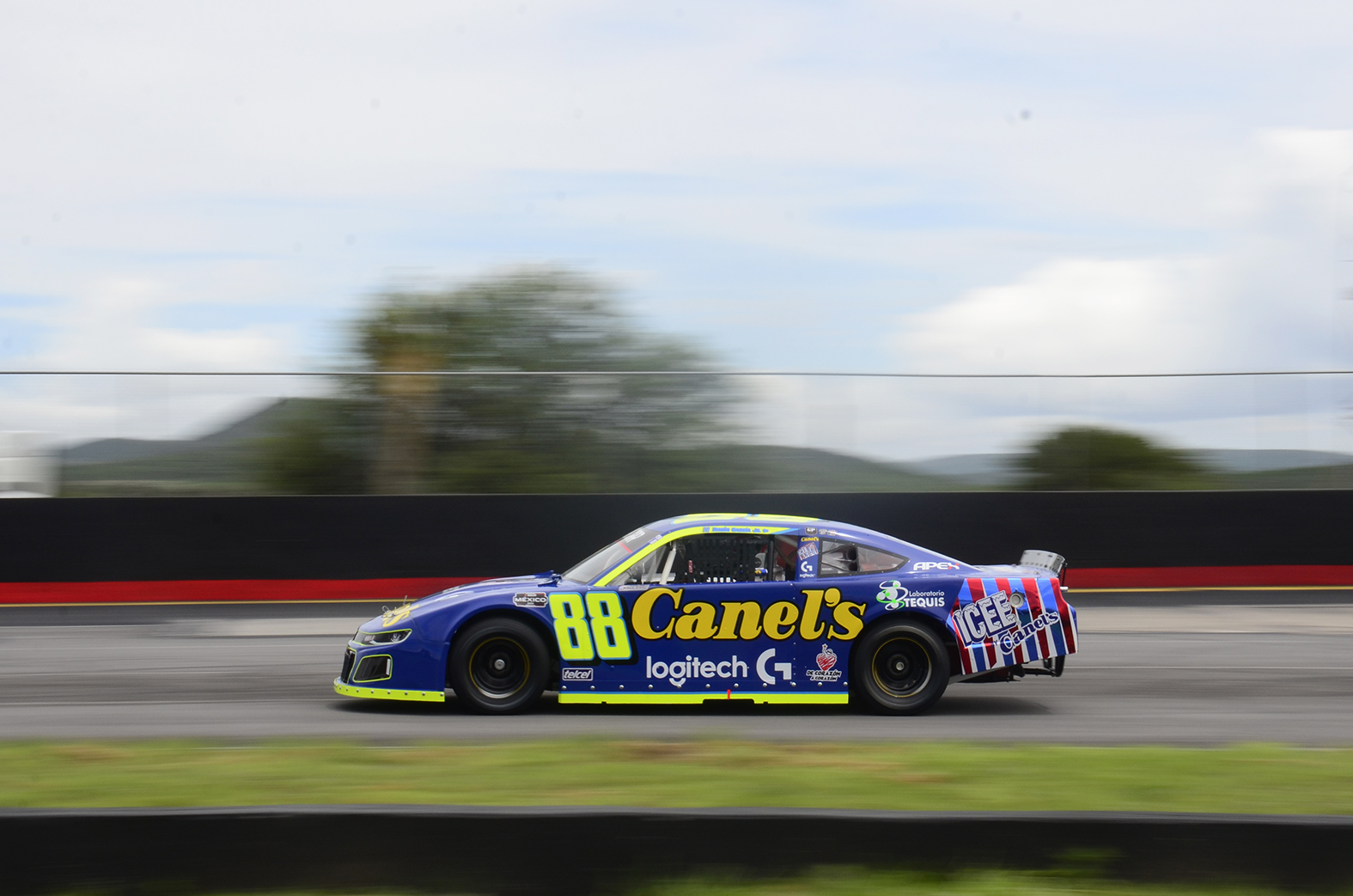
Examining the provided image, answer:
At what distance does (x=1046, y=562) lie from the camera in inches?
357

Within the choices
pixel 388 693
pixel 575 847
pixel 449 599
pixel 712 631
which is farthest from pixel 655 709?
pixel 575 847

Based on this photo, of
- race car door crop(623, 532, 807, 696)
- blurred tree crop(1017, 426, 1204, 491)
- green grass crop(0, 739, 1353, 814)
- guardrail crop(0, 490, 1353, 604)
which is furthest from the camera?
blurred tree crop(1017, 426, 1204, 491)

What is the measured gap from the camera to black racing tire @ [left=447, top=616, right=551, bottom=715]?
827 centimetres

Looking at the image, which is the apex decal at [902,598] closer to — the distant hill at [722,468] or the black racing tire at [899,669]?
the black racing tire at [899,669]

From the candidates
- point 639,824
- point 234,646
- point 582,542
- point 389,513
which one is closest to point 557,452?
point 582,542

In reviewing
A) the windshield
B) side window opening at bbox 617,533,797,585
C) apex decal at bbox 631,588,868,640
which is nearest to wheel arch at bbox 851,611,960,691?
apex decal at bbox 631,588,868,640

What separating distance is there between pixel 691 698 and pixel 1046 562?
112 inches

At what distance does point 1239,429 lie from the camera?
17.6m

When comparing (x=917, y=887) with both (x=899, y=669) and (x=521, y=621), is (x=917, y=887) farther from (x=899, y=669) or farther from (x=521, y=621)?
(x=521, y=621)

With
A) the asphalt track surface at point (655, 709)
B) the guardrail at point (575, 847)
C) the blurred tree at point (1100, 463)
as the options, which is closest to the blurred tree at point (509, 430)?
the asphalt track surface at point (655, 709)

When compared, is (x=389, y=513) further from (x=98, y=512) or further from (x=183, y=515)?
(x=98, y=512)

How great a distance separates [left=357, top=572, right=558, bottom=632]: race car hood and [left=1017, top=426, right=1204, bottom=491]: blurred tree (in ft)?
34.0

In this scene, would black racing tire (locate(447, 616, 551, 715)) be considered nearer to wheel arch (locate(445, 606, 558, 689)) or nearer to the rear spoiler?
wheel arch (locate(445, 606, 558, 689))

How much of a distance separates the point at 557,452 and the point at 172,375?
210 inches
